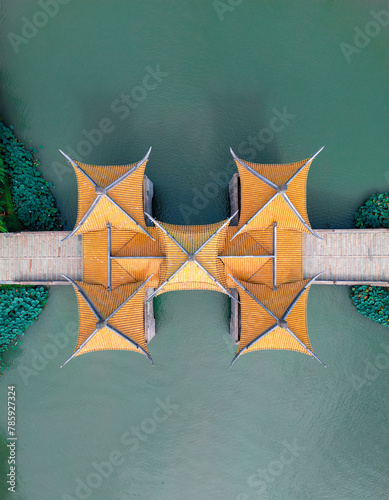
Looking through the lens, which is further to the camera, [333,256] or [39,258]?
[39,258]

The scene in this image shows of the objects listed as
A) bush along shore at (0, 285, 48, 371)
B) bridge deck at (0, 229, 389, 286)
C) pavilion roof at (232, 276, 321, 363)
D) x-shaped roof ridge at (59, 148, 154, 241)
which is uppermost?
x-shaped roof ridge at (59, 148, 154, 241)

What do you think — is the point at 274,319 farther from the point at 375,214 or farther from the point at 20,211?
the point at 20,211

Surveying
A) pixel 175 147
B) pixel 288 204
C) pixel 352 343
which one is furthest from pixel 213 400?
pixel 175 147

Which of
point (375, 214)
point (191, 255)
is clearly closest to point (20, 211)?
point (191, 255)

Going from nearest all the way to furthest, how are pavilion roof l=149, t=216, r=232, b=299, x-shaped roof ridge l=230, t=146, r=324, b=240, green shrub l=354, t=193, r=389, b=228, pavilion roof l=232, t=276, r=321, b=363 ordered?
pavilion roof l=149, t=216, r=232, b=299 < x-shaped roof ridge l=230, t=146, r=324, b=240 < pavilion roof l=232, t=276, r=321, b=363 < green shrub l=354, t=193, r=389, b=228

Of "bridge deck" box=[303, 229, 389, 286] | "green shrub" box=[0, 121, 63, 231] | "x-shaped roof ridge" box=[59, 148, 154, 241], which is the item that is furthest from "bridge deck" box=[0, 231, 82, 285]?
"bridge deck" box=[303, 229, 389, 286]

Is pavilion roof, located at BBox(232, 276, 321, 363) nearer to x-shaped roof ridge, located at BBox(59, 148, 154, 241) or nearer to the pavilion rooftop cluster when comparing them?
the pavilion rooftop cluster

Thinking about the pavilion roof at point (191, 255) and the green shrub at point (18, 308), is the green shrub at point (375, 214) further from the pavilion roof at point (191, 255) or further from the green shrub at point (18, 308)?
the green shrub at point (18, 308)
